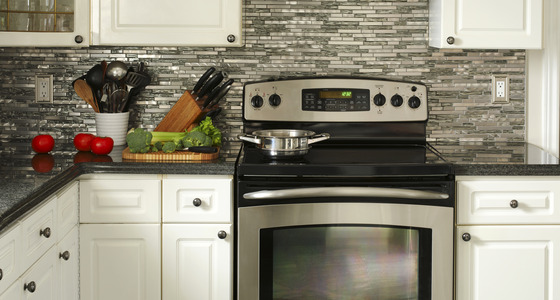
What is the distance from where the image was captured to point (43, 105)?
3396mm

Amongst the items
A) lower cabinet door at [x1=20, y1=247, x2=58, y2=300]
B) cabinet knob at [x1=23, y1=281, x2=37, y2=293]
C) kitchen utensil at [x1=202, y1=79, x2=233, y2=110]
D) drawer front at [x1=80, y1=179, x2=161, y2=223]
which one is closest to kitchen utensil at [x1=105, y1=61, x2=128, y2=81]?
kitchen utensil at [x1=202, y1=79, x2=233, y2=110]

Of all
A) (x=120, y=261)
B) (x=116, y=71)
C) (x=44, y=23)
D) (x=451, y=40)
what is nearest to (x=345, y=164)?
(x=451, y=40)

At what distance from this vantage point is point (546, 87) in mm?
3359

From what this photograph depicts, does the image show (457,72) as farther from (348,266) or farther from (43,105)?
(43,105)

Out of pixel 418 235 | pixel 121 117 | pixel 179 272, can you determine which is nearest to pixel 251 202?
pixel 179 272

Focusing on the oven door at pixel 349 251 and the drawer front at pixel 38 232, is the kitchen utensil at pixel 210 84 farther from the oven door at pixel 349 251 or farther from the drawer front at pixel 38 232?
the drawer front at pixel 38 232

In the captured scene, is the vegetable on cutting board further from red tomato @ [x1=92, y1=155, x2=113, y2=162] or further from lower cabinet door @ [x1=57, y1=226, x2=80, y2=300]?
lower cabinet door @ [x1=57, y1=226, x2=80, y2=300]

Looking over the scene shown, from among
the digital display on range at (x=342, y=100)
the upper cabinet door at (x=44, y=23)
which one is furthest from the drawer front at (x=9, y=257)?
the digital display on range at (x=342, y=100)

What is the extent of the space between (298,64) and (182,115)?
571 millimetres

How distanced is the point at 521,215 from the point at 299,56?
119cm

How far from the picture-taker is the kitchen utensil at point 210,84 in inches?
123

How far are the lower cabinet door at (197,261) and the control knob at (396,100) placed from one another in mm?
932

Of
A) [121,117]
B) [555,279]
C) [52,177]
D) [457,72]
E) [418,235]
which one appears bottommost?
[555,279]

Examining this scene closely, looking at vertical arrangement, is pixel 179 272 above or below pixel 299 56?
below
